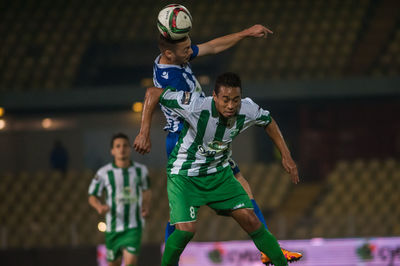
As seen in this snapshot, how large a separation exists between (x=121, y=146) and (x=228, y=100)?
275cm

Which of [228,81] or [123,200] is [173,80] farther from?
[123,200]

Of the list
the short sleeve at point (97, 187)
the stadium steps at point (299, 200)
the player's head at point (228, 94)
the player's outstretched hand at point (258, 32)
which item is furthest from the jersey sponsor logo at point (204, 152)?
the stadium steps at point (299, 200)

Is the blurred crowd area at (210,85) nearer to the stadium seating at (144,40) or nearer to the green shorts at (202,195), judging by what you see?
the stadium seating at (144,40)

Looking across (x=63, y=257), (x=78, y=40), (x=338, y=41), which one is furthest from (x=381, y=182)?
(x=78, y=40)

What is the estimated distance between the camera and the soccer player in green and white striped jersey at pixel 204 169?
14.4 feet

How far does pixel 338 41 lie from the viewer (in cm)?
1373

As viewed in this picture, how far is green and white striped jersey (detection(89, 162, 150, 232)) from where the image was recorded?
6.86 m

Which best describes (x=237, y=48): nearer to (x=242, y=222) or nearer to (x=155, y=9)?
(x=155, y=9)

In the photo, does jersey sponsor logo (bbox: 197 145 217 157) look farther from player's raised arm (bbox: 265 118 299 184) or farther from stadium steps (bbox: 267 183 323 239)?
stadium steps (bbox: 267 183 323 239)

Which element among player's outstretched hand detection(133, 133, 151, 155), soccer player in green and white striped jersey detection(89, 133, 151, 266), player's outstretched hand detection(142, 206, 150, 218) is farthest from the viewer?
soccer player in green and white striped jersey detection(89, 133, 151, 266)

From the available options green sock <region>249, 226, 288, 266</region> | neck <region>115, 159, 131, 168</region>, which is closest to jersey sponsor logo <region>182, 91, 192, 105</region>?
green sock <region>249, 226, 288, 266</region>

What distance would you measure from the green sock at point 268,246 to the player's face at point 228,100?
809 millimetres

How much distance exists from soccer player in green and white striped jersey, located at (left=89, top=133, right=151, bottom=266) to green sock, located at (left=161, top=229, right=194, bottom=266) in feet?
7.30

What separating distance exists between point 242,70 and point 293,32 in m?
1.36
